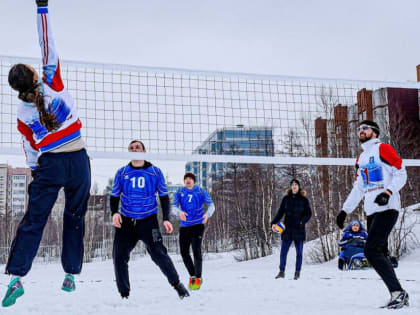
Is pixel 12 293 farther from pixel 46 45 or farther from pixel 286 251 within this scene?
pixel 286 251

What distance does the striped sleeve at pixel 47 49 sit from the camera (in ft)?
11.0

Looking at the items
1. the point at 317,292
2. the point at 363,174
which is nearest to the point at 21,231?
the point at 363,174

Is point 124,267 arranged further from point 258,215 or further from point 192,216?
point 258,215

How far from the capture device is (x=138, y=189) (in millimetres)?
5031

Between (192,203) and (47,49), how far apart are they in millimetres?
4150

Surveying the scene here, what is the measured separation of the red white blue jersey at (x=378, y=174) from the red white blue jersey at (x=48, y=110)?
8.99 ft

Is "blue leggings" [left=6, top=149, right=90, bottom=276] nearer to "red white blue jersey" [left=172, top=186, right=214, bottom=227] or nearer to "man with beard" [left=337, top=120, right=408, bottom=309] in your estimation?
"man with beard" [left=337, top=120, right=408, bottom=309]

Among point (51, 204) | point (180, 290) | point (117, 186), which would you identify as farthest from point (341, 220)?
point (51, 204)

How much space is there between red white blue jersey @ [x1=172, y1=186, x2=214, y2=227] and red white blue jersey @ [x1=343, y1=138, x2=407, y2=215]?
2789 millimetres

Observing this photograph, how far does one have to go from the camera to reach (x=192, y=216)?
7105 millimetres

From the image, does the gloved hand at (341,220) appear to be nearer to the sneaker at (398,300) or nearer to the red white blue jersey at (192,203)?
the sneaker at (398,300)

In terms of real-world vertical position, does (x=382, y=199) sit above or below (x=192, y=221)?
above

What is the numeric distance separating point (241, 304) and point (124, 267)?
4.19ft

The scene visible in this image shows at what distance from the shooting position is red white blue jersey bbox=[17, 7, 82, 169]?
11.0 feet
